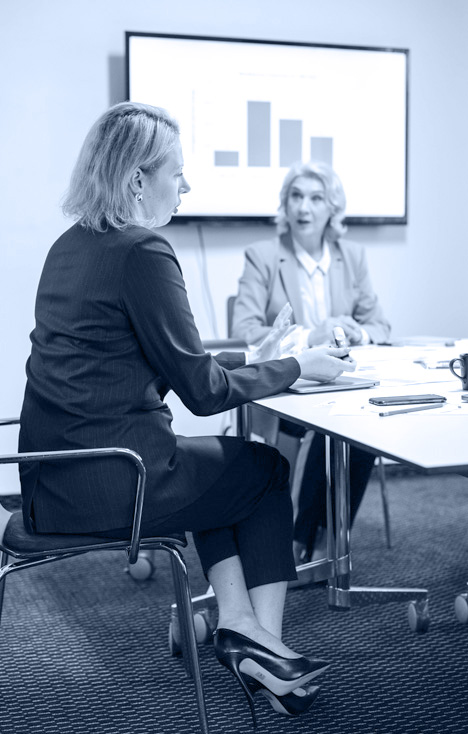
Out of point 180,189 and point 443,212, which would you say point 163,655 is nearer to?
point 180,189

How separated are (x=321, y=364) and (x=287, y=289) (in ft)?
4.50

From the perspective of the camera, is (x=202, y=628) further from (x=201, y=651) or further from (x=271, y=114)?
(x=271, y=114)

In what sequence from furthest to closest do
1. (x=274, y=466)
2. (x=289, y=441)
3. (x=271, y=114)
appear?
(x=271, y=114) → (x=289, y=441) → (x=274, y=466)

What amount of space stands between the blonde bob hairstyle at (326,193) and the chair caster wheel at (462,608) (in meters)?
1.49

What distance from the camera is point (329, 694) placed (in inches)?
82.4

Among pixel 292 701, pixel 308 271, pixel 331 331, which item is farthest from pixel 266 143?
pixel 292 701

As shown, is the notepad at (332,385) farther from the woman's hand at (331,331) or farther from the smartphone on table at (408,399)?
the woman's hand at (331,331)

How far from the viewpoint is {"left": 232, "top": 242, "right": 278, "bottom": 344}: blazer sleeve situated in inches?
127

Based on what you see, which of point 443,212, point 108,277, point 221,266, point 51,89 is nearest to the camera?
point 108,277

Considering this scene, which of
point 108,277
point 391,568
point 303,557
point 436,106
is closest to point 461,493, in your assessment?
point 391,568

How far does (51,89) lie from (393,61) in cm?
160

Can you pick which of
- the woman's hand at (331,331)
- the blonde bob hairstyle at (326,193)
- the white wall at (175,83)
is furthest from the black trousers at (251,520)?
the white wall at (175,83)

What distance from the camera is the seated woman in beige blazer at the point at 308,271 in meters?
3.28

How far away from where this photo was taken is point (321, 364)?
77.5 inches
